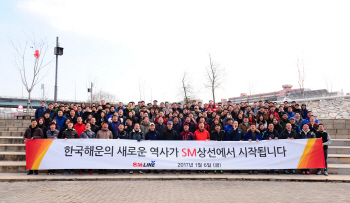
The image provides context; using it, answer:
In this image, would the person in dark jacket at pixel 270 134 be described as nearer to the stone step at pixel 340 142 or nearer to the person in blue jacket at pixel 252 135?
the person in blue jacket at pixel 252 135

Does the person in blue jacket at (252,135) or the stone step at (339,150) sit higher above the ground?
the person in blue jacket at (252,135)

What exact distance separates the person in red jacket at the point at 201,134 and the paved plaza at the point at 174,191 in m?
1.88

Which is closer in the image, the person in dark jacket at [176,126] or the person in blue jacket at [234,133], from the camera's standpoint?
the person in blue jacket at [234,133]

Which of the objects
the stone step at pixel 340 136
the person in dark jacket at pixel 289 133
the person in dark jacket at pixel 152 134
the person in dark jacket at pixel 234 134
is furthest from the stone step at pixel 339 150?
the person in dark jacket at pixel 152 134

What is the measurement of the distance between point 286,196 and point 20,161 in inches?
396

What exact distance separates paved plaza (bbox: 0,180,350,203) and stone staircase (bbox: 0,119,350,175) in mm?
1591

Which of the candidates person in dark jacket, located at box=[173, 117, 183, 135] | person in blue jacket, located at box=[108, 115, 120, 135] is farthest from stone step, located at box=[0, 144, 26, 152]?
person in dark jacket, located at box=[173, 117, 183, 135]

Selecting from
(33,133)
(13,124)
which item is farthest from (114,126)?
(13,124)

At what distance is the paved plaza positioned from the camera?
6.11 m

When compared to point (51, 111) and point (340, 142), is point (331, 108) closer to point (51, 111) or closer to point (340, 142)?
point (340, 142)

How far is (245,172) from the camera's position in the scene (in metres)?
9.30

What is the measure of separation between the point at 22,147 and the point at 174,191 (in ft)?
26.8

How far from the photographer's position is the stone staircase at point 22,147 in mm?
9219

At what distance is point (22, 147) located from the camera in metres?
11.1
